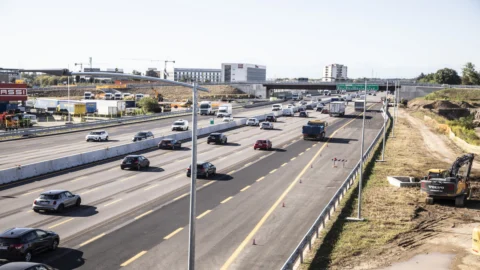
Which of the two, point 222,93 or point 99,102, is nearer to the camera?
point 99,102

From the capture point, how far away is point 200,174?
39125 millimetres

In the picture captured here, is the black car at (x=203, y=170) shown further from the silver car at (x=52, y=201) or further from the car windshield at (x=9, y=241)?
the car windshield at (x=9, y=241)

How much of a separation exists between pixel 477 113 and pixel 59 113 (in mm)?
92547

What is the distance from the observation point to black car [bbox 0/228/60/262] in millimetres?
19734

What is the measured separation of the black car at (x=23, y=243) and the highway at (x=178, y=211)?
465mm

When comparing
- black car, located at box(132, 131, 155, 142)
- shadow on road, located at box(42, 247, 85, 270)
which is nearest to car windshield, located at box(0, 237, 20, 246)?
shadow on road, located at box(42, 247, 85, 270)

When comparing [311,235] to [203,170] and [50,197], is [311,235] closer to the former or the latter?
[50,197]

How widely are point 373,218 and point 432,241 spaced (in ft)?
12.9

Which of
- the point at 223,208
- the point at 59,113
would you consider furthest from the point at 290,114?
the point at 223,208

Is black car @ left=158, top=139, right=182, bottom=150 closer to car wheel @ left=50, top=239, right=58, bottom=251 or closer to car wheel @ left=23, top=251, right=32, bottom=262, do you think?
car wheel @ left=50, top=239, right=58, bottom=251

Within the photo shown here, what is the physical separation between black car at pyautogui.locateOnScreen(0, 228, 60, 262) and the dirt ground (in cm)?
1191

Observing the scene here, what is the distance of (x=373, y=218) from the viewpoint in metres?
28.4

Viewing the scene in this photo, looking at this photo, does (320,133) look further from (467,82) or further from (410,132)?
(467,82)

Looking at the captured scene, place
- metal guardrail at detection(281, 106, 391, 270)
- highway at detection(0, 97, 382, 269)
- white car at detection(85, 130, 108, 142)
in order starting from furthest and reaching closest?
1. white car at detection(85, 130, 108, 142)
2. highway at detection(0, 97, 382, 269)
3. metal guardrail at detection(281, 106, 391, 270)
